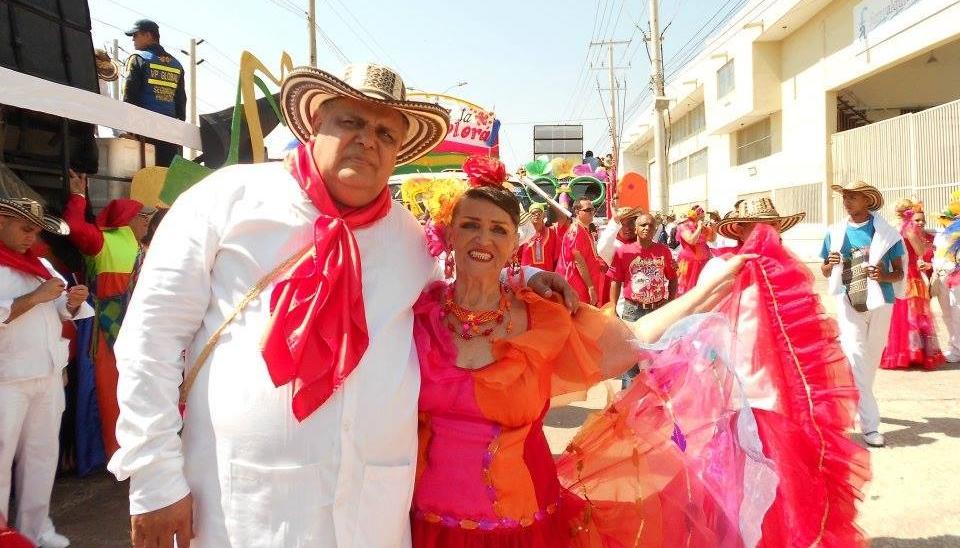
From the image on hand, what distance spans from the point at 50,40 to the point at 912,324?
8617mm

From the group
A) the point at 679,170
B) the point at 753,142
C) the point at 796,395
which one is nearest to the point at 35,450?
the point at 796,395

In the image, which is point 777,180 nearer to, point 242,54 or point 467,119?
point 467,119

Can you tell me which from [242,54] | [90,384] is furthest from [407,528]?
[90,384]

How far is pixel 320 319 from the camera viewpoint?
170 centimetres

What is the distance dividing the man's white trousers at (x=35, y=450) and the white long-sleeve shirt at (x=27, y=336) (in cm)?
8

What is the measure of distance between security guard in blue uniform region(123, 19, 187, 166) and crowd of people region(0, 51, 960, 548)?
4672 mm

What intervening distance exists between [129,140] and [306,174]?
4.66 metres

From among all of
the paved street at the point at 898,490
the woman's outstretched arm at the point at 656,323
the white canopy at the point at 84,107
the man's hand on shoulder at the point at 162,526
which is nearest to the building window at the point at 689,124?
the paved street at the point at 898,490

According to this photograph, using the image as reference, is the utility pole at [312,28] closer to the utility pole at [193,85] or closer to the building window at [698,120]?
the utility pole at [193,85]

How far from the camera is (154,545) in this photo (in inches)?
62.9

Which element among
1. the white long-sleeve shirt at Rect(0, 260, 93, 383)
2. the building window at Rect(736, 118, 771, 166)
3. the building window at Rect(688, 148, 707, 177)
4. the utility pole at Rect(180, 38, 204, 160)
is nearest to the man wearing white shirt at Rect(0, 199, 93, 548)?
the white long-sleeve shirt at Rect(0, 260, 93, 383)

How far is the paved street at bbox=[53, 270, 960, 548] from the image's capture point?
362 centimetres

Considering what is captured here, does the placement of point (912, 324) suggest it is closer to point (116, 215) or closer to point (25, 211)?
point (116, 215)

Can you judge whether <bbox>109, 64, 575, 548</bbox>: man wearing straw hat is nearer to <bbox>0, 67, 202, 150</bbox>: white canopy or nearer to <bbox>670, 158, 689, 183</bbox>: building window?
<bbox>0, 67, 202, 150</bbox>: white canopy
